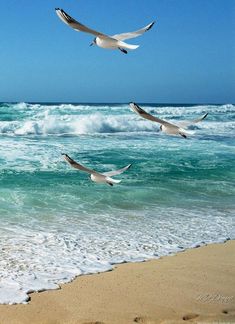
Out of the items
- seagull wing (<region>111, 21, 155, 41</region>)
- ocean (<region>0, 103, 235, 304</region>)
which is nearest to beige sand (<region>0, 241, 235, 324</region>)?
ocean (<region>0, 103, 235, 304</region>)

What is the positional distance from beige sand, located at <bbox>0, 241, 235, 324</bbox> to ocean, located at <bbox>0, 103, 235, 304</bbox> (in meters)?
0.19

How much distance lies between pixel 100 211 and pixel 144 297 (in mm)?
3015

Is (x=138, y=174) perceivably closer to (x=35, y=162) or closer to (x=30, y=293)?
(x=35, y=162)

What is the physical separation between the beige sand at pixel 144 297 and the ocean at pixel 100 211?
19cm

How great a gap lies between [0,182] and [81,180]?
1.42m


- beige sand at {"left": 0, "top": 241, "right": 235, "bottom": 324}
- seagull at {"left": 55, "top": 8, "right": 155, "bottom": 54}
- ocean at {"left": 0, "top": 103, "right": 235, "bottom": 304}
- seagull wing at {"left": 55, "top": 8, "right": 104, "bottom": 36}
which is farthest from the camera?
ocean at {"left": 0, "top": 103, "right": 235, "bottom": 304}

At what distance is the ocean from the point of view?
4.88 metres

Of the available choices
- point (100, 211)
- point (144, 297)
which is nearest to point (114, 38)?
point (144, 297)

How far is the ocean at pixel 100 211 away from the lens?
4879mm

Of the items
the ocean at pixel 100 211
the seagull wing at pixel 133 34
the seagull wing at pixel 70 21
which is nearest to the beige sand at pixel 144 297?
the ocean at pixel 100 211

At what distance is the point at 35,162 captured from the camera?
11.1 metres

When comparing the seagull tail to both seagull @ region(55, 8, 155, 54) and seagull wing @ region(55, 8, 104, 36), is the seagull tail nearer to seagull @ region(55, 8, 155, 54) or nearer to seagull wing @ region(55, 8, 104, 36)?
seagull @ region(55, 8, 155, 54)

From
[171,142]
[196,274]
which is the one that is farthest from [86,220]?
[171,142]

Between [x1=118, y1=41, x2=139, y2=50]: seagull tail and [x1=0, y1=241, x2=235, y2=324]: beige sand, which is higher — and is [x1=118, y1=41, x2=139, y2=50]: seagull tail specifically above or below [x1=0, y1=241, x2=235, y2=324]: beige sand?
above
